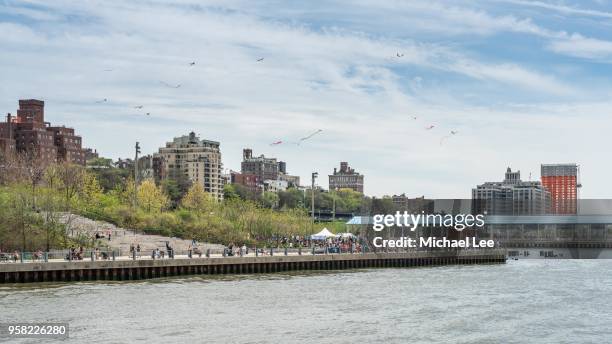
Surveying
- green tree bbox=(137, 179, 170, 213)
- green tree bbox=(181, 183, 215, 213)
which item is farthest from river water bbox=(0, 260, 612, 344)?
green tree bbox=(181, 183, 215, 213)

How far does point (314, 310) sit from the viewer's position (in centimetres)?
6003

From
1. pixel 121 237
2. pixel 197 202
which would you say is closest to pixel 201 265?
pixel 121 237

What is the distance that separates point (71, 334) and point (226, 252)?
46168 mm

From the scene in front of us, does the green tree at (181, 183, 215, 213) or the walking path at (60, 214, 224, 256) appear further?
the green tree at (181, 183, 215, 213)

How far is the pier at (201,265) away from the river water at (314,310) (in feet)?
6.62

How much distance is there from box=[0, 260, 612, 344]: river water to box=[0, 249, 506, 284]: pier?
6.62 feet

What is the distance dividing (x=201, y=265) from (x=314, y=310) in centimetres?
2831

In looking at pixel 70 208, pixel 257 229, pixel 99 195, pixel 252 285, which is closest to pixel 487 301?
pixel 252 285

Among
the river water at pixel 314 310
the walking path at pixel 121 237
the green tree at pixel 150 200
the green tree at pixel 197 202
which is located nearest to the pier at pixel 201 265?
the river water at pixel 314 310

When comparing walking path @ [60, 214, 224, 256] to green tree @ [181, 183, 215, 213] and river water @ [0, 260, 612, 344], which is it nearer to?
green tree @ [181, 183, 215, 213]

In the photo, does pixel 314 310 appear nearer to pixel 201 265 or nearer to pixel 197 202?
pixel 201 265

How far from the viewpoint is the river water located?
49969 millimetres

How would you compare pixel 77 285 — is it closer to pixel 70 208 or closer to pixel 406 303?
pixel 406 303

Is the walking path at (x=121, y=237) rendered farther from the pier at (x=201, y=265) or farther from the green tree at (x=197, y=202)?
the green tree at (x=197, y=202)
